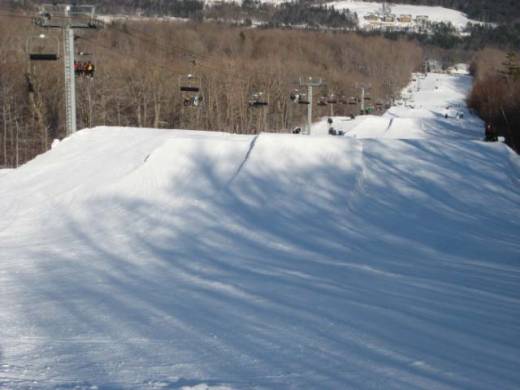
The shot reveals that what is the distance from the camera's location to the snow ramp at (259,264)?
5.91m

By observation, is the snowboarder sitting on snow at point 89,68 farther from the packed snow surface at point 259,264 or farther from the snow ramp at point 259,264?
the snow ramp at point 259,264

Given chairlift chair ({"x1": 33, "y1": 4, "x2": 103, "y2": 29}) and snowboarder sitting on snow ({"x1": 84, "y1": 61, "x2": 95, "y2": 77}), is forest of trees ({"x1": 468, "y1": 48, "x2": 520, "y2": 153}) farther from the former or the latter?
chairlift chair ({"x1": 33, "y1": 4, "x2": 103, "y2": 29})

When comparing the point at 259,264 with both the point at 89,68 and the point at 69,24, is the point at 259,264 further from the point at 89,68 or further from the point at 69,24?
the point at 69,24

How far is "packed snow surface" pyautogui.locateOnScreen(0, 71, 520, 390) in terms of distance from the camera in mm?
5902

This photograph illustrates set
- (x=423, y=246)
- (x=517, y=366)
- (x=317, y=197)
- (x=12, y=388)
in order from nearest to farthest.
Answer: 1. (x=12, y=388)
2. (x=517, y=366)
3. (x=423, y=246)
4. (x=317, y=197)

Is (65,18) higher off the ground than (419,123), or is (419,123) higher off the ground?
(65,18)

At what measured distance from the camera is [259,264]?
10.2m

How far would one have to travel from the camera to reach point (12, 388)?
5.33 m

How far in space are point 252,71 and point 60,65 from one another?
17517 mm

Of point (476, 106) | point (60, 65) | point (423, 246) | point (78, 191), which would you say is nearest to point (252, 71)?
point (60, 65)

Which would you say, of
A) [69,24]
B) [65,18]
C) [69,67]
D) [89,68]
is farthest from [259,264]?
[65,18]

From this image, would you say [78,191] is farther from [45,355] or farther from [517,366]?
[517,366]

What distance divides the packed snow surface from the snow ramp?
0.11 feet

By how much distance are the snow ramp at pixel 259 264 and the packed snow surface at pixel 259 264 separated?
34mm
